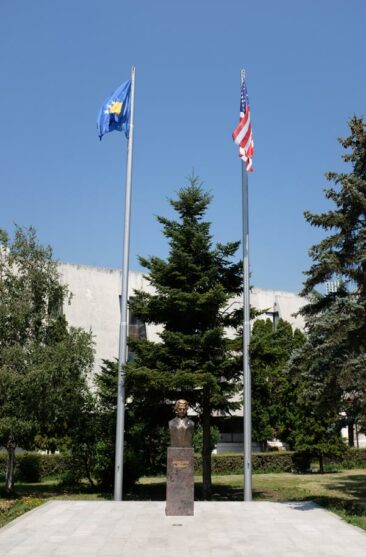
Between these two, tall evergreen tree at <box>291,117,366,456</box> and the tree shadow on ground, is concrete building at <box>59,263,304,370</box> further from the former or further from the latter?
tall evergreen tree at <box>291,117,366,456</box>

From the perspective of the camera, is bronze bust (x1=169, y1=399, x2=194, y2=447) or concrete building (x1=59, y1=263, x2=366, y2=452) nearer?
bronze bust (x1=169, y1=399, x2=194, y2=447)

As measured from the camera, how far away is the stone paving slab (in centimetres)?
972

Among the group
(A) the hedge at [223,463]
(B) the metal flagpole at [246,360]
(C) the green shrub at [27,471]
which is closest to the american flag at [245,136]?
(B) the metal flagpole at [246,360]

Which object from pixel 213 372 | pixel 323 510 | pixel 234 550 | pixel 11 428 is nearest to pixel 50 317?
pixel 11 428

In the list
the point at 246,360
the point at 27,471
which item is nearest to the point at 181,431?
the point at 246,360

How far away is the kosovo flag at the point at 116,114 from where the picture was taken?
736 inches

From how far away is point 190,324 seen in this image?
19500 mm

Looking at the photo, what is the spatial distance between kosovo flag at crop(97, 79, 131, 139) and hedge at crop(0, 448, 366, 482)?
13980 mm

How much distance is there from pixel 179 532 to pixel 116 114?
41.4ft

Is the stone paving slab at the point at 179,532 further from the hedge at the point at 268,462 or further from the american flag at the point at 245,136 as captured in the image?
the hedge at the point at 268,462

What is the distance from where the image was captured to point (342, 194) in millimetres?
14062

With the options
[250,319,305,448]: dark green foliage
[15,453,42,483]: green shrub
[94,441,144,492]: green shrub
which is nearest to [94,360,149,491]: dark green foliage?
[94,441,144,492]: green shrub

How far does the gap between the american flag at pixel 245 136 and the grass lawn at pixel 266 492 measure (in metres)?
9.54

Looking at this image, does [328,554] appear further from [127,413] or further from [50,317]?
[50,317]
